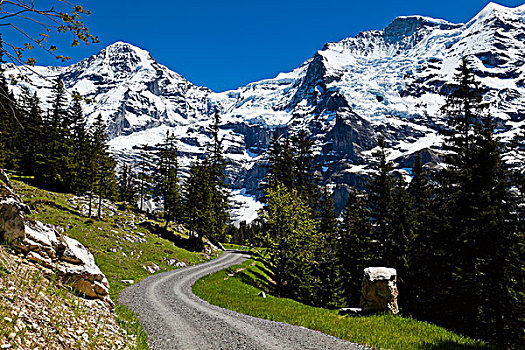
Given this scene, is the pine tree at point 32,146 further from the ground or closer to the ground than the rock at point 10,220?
further from the ground

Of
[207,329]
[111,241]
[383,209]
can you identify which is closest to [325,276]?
[383,209]

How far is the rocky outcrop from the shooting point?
937cm

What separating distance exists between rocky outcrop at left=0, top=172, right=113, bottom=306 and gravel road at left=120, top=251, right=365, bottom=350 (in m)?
3.15

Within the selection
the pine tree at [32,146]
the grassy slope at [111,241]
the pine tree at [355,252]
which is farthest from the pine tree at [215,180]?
the pine tree at [32,146]

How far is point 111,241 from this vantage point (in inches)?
1391

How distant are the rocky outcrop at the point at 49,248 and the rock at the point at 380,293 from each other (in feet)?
44.8

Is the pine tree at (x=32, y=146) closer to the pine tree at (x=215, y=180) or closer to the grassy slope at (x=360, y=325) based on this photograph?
the pine tree at (x=215, y=180)

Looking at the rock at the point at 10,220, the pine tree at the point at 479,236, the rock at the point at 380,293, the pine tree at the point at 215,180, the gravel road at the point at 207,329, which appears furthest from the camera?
the pine tree at the point at 215,180

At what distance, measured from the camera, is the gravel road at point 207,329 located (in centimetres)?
1153

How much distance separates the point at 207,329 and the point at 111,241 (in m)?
26.6

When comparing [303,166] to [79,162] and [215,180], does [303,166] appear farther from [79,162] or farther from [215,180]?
[79,162]

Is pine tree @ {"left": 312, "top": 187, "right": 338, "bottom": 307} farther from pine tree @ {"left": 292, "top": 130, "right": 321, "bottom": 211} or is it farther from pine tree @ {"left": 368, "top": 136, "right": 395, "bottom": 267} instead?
pine tree @ {"left": 292, "top": 130, "right": 321, "bottom": 211}

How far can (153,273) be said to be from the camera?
3300 centimetres

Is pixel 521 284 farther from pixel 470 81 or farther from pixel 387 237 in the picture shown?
pixel 470 81
